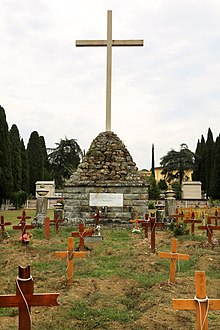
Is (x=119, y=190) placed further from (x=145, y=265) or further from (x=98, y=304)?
(x=98, y=304)

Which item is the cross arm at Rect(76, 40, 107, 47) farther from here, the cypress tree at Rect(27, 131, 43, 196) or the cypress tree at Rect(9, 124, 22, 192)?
the cypress tree at Rect(27, 131, 43, 196)

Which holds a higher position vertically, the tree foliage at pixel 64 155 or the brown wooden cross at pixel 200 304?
the tree foliage at pixel 64 155

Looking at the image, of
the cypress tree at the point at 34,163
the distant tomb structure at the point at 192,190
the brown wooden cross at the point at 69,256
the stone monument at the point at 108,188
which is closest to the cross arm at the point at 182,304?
the brown wooden cross at the point at 69,256

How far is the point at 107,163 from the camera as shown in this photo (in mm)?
15047

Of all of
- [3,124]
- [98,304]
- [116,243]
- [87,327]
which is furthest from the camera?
[3,124]

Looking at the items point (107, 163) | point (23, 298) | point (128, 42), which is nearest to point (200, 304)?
point (23, 298)

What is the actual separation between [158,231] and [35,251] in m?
5.52

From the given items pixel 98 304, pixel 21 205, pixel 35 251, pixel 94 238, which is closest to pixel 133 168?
pixel 94 238

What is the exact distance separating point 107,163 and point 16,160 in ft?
64.8

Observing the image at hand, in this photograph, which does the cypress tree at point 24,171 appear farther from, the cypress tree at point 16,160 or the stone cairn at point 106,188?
the stone cairn at point 106,188

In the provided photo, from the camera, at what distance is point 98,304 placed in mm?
5523

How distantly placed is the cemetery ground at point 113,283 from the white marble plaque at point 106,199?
3066 millimetres

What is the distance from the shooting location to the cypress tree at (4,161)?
28.0 m

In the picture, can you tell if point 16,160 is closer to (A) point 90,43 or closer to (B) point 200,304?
(A) point 90,43
